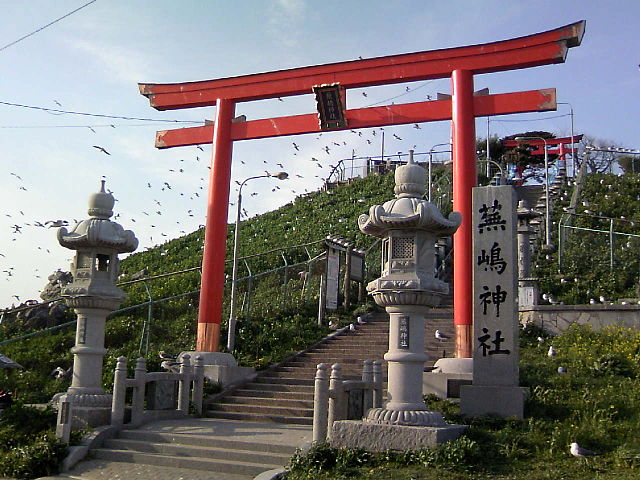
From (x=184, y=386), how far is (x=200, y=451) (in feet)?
9.08

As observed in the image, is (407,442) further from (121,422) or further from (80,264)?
(80,264)

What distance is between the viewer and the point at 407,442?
339 inches

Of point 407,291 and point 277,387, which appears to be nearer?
point 407,291

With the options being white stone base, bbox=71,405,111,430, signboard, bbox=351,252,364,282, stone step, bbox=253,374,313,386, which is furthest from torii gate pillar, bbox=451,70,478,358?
signboard, bbox=351,252,364,282

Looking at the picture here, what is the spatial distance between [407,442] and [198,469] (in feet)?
9.84

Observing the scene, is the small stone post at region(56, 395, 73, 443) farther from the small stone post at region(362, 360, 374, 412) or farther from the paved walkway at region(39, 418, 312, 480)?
the small stone post at region(362, 360, 374, 412)

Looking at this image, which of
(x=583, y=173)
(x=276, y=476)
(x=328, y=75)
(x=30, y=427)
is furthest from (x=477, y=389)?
(x=583, y=173)

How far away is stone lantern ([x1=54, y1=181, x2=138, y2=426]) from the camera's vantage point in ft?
37.8

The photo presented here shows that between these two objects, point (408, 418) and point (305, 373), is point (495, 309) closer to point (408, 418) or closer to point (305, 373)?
point (408, 418)

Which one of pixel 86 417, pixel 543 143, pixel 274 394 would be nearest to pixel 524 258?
pixel 274 394

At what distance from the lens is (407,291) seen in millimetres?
9227

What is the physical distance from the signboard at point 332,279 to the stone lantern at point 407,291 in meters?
9.44

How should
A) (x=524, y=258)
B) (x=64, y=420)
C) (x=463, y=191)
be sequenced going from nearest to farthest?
(x=64, y=420)
(x=463, y=191)
(x=524, y=258)

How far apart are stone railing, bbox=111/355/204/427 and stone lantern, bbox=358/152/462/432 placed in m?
4.26
